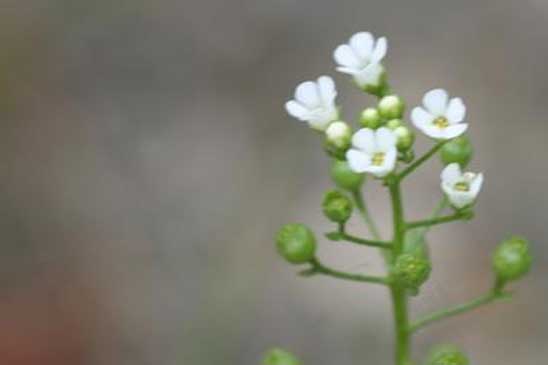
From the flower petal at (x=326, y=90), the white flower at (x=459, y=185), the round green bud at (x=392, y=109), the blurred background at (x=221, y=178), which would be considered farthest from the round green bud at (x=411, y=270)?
the blurred background at (x=221, y=178)

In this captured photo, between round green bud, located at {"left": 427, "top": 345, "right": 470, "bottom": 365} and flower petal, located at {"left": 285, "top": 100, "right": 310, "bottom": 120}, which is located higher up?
flower petal, located at {"left": 285, "top": 100, "right": 310, "bottom": 120}

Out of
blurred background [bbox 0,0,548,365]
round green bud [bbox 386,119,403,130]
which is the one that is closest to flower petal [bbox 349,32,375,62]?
round green bud [bbox 386,119,403,130]

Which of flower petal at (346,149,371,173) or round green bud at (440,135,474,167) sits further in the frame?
round green bud at (440,135,474,167)

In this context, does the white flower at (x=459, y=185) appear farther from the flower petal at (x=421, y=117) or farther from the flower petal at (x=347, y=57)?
the flower petal at (x=347, y=57)

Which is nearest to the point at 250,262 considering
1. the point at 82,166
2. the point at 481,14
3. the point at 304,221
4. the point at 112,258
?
the point at 304,221

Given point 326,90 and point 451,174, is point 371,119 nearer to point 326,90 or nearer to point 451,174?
point 326,90

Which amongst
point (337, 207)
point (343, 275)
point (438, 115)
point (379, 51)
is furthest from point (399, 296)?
point (379, 51)

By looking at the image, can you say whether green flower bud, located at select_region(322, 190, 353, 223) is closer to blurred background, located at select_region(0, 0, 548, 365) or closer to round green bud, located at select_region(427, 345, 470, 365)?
round green bud, located at select_region(427, 345, 470, 365)

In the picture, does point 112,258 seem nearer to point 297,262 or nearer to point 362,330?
point 362,330
